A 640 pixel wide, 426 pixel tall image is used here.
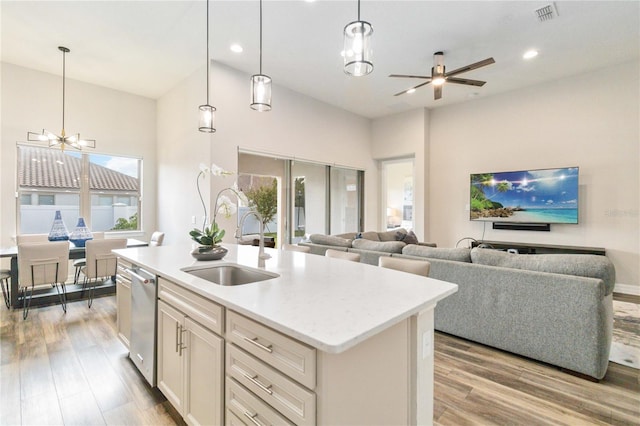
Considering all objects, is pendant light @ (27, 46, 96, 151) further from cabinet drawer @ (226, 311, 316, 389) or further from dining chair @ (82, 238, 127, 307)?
cabinet drawer @ (226, 311, 316, 389)

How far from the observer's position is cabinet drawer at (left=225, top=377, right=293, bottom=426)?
1.11m

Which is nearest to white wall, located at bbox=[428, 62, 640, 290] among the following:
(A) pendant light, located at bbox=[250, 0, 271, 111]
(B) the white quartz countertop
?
(B) the white quartz countertop

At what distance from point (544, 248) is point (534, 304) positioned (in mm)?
3298

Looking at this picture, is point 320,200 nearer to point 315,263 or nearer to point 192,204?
point 192,204

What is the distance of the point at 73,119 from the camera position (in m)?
4.99

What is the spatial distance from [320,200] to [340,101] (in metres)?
2.10

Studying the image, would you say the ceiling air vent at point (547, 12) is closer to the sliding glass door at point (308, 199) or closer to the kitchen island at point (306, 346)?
the kitchen island at point (306, 346)

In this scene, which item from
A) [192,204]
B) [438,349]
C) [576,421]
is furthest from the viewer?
[192,204]

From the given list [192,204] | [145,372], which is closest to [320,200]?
[192,204]

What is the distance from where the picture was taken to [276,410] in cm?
111

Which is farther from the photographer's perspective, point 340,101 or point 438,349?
point 340,101

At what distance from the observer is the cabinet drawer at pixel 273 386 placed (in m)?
0.99

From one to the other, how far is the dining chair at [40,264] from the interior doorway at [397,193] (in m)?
6.07

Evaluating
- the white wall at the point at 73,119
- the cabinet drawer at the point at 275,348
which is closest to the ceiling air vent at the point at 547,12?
the cabinet drawer at the point at 275,348
